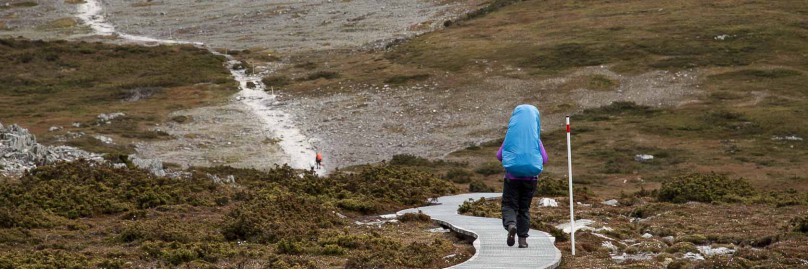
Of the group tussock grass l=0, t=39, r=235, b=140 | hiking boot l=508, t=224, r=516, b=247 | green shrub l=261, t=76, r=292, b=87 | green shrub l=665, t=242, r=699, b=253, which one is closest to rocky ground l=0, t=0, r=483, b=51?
tussock grass l=0, t=39, r=235, b=140

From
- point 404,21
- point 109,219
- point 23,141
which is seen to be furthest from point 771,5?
point 109,219

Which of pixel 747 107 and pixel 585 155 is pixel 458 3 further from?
pixel 585 155

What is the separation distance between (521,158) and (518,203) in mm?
1047

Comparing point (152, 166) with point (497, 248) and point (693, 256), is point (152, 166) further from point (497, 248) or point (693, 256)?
point (693, 256)

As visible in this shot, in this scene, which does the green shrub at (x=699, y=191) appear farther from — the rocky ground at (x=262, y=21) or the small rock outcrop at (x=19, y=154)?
the rocky ground at (x=262, y=21)

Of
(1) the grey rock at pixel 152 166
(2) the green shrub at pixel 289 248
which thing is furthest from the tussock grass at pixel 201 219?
(1) the grey rock at pixel 152 166

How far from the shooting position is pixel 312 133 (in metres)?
74.7

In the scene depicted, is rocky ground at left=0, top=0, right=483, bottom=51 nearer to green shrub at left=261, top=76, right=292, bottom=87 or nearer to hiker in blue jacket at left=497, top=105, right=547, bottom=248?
green shrub at left=261, top=76, right=292, bottom=87

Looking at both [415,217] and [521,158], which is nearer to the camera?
[521,158]

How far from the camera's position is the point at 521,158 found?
713 inches

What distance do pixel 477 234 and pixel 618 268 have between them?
380cm

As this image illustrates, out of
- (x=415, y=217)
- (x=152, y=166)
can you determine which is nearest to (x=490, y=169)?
(x=152, y=166)

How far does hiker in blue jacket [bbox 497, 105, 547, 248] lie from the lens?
59.4 ft

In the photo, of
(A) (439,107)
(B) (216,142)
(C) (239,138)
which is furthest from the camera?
(A) (439,107)
